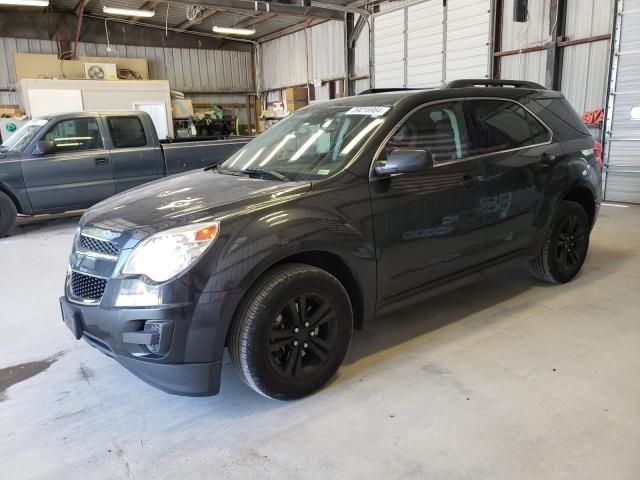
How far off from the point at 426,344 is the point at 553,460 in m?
1.16

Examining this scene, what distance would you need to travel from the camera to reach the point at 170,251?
7.17ft

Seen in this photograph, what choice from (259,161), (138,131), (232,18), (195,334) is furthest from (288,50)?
(195,334)

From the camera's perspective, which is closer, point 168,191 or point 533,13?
point 168,191

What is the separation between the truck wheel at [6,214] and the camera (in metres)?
6.73

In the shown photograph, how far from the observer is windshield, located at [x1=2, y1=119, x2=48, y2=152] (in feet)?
22.6

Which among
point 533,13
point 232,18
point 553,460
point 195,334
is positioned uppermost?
point 232,18

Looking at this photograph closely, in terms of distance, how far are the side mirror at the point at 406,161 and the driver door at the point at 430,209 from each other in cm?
8

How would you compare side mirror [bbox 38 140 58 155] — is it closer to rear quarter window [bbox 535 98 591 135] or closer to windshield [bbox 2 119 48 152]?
windshield [bbox 2 119 48 152]

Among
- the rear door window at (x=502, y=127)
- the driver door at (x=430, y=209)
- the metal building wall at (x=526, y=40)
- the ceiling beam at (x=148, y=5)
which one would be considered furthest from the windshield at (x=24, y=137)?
the metal building wall at (x=526, y=40)

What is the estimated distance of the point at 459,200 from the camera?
308 centimetres

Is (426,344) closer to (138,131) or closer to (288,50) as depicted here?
(138,131)

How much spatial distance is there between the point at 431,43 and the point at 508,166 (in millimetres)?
8864

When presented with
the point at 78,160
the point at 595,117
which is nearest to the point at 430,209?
the point at 78,160

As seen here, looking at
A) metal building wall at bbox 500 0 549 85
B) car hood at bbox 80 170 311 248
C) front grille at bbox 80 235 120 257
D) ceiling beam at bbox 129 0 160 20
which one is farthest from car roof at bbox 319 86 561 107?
ceiling beam at bbox 129 0 160 20
